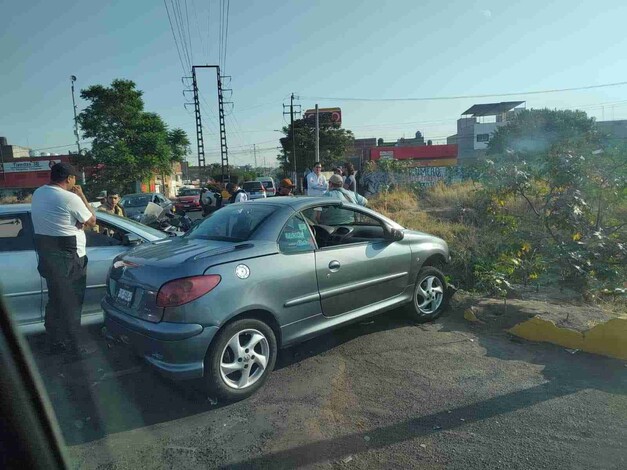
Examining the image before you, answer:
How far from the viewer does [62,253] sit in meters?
4.57

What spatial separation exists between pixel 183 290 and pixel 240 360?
74cm

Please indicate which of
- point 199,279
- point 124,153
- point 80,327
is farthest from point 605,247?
point 124,153

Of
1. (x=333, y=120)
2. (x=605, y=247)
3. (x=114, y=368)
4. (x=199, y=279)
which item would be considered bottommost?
(x=114, y=368)

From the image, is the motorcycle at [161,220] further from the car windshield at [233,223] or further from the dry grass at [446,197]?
the dry grass at [446,197]

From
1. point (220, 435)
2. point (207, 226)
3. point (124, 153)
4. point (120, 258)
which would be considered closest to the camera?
point (220, 435)

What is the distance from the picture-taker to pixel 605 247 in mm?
6324

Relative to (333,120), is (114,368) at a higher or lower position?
lower

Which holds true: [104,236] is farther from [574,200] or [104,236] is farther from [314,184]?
[574,200]

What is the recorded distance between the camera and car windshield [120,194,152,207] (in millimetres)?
18328

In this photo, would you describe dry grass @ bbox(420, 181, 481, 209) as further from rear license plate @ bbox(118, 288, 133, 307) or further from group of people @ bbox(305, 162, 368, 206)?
rear license plate @ bbox(118, 288, 133, 307)

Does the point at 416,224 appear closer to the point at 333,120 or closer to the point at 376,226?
the point at 376,226

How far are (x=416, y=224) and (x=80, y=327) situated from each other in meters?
8.45

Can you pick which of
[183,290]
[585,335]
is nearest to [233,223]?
[183,290]

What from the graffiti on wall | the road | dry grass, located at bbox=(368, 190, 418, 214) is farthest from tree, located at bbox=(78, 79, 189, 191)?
the road
